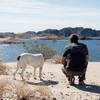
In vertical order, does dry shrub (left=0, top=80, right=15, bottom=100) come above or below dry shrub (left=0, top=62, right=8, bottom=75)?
above

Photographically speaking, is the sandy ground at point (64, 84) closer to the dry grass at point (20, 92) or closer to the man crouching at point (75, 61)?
the man crouching at point (75, 61)

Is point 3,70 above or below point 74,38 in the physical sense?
below

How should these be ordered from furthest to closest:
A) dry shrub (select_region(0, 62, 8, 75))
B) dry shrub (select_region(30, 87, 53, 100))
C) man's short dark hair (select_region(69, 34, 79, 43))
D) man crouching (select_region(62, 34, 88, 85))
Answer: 1. dry shrub (select_region(0, 62, 8, 75))
2. man's short dark hair (select_region(69, 34, 79, 43))
3. man crouching (select_region(62, 34, 88, 85))
4. dry shrub (select_region(30, 87, 53, 100))

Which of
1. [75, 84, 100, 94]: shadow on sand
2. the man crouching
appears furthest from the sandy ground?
the man crouching

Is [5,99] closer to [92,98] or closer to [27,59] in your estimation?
[92,98]

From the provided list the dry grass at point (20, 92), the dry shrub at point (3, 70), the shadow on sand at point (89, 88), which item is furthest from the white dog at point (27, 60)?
the dry grass at point (20, 92)

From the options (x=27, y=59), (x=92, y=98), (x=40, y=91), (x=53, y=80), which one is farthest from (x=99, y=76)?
(x=40, y=91)

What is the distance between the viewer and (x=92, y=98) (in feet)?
40.1

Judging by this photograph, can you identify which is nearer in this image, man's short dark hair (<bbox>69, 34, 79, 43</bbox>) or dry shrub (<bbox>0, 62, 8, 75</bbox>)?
man's short dark hair (<bbox>69, 34, 79, 43</bbox>)

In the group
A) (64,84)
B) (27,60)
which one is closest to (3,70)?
(27,60)

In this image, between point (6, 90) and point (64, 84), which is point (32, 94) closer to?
point (6, 90)

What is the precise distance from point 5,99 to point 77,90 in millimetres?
3002

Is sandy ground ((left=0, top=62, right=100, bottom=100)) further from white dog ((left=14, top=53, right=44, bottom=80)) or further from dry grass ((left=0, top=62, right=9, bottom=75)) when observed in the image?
white dog ((left=14, top=53, right=44, bottom=80))

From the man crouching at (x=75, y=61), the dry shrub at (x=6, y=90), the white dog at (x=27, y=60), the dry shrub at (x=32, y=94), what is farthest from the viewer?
the white dog at (x=27, y=60)
